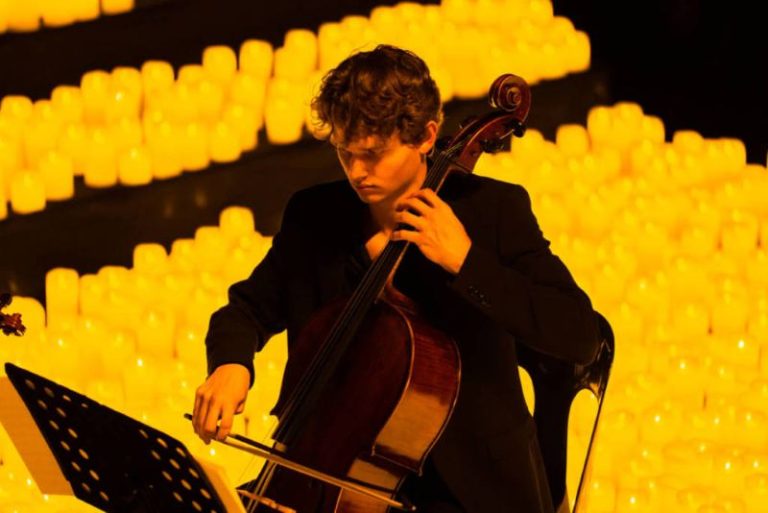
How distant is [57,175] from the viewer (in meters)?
4.84

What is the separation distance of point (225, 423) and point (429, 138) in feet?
1.90

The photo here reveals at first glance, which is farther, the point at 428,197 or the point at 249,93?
the point at 249,93

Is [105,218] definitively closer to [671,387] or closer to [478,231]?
[671,387]

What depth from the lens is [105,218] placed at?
493 centimetres

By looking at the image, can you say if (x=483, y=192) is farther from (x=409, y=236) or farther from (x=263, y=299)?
(x=263, y=299)

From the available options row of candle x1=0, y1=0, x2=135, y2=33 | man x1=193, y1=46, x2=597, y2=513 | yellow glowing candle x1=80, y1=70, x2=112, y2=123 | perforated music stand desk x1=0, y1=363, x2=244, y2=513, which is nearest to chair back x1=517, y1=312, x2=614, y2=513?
man x1=193, y1=46, x2=597, y2=513

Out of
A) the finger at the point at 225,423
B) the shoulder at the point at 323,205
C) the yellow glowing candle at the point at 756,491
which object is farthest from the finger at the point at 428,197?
the yellow glowing candle at the point at 756,491

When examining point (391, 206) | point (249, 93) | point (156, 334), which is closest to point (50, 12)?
point (249, 93)

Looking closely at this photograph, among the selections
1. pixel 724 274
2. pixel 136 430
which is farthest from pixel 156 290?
pixel 136 430

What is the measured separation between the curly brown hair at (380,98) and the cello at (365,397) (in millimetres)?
105

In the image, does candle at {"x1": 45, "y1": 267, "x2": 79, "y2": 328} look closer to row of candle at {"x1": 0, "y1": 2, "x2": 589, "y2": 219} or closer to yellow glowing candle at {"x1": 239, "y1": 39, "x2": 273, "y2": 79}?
row of candle at {"x1": 0, "y1": 2, "x2": 589, "y2": 219}

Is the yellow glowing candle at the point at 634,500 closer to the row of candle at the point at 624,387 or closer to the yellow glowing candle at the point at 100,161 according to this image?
the row of candle at the point at 624,387

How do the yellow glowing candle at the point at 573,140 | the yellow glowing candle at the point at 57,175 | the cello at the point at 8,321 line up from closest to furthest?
the cello at the point at 8,321 < the yellow glowing candle at the point at 57,175 < the yellow glowing candle at the point at 573,140

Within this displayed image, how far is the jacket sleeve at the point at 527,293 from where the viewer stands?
9.80 feet
